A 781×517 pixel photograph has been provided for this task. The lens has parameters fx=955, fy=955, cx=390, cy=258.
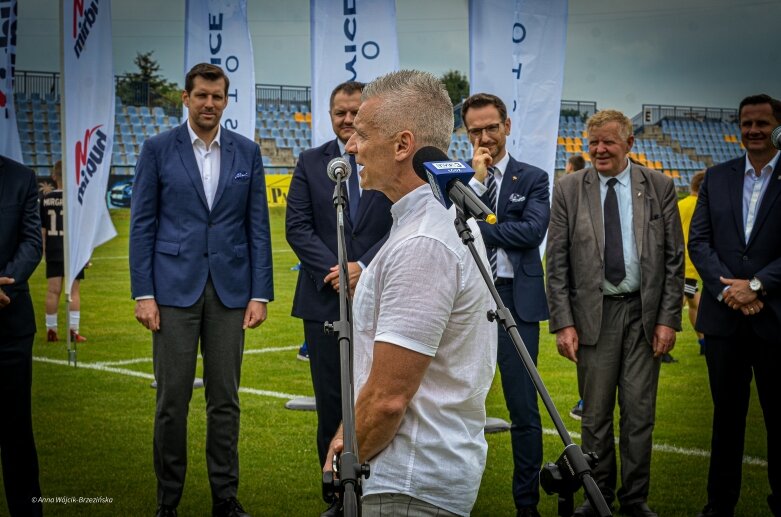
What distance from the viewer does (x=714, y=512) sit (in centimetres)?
571

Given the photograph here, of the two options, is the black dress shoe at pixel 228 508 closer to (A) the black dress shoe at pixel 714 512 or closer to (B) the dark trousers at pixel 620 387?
(B) the dark trousers at pixel 620 387

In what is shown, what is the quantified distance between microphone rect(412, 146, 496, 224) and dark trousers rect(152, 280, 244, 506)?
3274 millimetres

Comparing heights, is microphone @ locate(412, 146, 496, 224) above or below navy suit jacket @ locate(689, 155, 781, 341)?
above

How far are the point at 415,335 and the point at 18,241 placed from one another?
11.3 feet

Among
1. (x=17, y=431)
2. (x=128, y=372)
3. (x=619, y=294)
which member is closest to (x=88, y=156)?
(x=128, y=372)

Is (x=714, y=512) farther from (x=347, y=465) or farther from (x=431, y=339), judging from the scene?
(x=347, y=465)

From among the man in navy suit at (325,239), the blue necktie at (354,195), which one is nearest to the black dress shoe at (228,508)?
the man in navy suit at (325,239)

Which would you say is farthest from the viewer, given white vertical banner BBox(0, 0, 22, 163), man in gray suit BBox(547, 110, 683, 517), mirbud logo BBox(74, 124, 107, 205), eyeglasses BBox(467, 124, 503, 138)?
mirbud logo BBox(74, 124, 107, 205)

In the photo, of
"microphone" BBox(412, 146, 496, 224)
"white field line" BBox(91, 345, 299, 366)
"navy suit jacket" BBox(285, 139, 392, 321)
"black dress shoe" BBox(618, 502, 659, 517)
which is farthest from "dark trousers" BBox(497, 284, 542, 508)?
"white field line" BBox(91, 345, 299, 366)

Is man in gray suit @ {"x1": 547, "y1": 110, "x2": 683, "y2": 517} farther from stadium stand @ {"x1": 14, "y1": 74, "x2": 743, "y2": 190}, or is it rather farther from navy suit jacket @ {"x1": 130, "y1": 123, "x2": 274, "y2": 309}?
stadium stand @ {"x1": 14, "y1": 74, "x2": 743, "y2": 190}

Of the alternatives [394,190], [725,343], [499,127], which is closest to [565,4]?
[499,127]

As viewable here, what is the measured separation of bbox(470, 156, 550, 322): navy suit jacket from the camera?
5836 mm

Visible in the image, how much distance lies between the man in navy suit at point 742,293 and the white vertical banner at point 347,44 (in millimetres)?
5038

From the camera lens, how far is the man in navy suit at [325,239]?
18.7 ft
